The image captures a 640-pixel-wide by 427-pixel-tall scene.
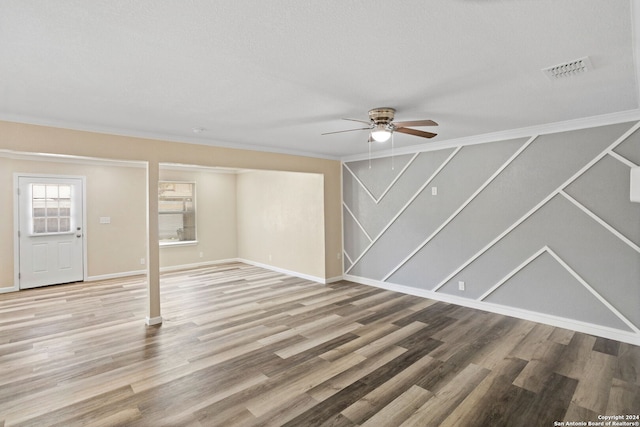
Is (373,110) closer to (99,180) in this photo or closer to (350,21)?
(350,21)

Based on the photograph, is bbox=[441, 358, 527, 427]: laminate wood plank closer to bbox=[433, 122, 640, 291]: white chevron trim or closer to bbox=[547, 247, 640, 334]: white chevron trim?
bbox=[547, 247, 640, 334]: white chevron trim

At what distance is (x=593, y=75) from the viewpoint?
7.66 feet

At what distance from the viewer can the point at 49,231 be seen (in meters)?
6.01

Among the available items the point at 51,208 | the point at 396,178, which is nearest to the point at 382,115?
the point at 396,178

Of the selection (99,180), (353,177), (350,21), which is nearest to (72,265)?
(99,180)

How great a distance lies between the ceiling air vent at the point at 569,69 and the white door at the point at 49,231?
7.60 metres

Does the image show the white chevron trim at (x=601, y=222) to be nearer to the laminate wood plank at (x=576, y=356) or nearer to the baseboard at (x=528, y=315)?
the baseboard at (x=528, y=315)

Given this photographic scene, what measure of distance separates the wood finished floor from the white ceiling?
245 cm

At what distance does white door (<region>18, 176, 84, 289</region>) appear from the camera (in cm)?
575

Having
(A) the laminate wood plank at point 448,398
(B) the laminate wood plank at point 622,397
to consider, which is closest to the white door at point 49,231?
(A) the laminate wood plank at point 448,398

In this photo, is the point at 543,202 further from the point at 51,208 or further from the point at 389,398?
the point at 51,208

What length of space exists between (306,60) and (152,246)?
3264mm

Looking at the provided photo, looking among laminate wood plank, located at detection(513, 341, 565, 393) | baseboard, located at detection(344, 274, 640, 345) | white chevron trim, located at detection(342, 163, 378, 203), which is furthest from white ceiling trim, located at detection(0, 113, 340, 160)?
laminate wood plank, located at detection(513, 341, 565, 393)

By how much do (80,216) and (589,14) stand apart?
7.81 meters
